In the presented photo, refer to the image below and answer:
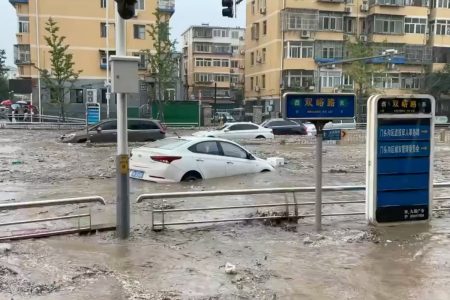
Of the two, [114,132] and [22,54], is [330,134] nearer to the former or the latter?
[114,132]

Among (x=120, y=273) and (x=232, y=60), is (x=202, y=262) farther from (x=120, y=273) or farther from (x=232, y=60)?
(x=232, y=60)

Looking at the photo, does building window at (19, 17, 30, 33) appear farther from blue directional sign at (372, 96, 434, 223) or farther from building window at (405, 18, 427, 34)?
blue directional sign at (372, 96, 434, 223)

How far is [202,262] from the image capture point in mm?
6742

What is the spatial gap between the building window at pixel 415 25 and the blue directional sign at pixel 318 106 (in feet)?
193

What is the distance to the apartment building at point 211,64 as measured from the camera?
84.4 metres

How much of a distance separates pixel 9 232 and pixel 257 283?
4.08 m

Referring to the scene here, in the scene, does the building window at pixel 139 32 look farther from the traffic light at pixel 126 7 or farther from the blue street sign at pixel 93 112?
the traffic light at pixel 126 7

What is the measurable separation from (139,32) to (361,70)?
2238 centimetres

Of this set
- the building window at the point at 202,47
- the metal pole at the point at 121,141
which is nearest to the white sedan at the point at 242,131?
the metal pole at the point at 121,141

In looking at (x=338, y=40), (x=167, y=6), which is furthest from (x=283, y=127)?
(x=338, y=40)

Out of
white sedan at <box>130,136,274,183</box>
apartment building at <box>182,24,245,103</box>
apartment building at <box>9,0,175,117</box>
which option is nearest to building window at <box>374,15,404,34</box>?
apartment building at <box>9,0,175,117</box>

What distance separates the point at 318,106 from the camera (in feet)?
26.6

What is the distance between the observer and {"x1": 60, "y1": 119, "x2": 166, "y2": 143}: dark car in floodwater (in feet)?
89.2

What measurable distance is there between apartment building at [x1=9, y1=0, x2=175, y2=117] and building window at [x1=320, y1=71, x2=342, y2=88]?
59.0 feet
